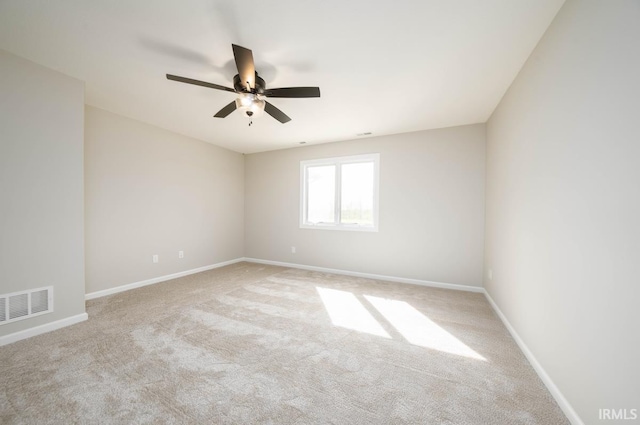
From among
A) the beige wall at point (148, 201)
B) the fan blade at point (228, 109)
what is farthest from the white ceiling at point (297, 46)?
the beige wall at point (148, 201)

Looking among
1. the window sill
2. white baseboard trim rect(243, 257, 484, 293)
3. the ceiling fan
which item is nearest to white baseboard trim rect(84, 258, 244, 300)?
white baseboard trim rect(243, 257, 484, 293)

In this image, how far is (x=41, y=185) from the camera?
7.54 ft

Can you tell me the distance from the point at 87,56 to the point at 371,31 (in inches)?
100

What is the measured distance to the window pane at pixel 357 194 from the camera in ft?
14.5

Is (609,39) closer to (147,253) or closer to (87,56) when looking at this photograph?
(87,56)

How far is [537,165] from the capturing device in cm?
187

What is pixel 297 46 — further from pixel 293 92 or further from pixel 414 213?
pixel 414 213

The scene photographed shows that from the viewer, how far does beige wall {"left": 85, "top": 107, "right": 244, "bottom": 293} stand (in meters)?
3.23

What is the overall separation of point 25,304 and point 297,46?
11.4ft

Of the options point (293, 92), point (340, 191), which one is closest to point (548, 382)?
point (293, 92)

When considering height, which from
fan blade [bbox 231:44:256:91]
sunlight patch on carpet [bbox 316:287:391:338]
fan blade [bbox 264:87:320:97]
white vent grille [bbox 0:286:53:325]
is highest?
fan blade [bbox 231:44:256:91]

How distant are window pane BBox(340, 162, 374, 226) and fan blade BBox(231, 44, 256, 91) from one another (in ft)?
9.18

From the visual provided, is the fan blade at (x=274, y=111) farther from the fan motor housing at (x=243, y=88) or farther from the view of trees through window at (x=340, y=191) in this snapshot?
the view of trees through window at (x=340, y=191)

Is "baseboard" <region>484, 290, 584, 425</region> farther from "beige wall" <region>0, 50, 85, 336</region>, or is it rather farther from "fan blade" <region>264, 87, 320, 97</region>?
"beige wall" <region>0, 50, 85, 336</region>
